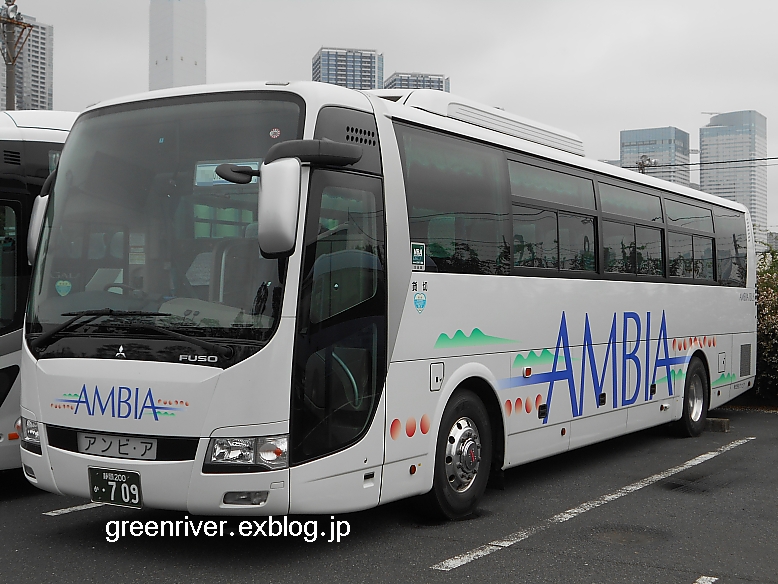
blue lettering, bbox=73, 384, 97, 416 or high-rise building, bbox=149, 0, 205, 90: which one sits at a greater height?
high-rise building, bbox=149, 0, 205, 90

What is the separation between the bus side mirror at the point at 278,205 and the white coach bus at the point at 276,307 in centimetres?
1

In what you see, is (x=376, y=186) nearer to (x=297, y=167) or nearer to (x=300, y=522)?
(x=297, y=167)

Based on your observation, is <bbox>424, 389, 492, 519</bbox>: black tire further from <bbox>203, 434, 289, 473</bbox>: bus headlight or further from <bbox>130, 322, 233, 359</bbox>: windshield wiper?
<bbox>130, 322, 233, 359</bbox>: windshield wiper

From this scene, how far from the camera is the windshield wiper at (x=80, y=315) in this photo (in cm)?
539

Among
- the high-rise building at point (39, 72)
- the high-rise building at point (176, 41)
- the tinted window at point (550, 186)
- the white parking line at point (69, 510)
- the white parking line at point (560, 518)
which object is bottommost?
the white parking line at point (560, 518)

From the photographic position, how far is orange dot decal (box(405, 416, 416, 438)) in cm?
614

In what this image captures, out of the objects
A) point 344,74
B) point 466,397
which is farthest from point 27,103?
point 466,397

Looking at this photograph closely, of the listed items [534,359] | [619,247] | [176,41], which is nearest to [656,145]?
[176,41]

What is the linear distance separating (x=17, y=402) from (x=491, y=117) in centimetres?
464

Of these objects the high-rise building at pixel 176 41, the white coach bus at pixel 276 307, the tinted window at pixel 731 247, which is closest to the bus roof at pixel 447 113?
the white coach bus at pixel 276 307

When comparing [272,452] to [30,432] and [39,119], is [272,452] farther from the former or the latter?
[39,119]

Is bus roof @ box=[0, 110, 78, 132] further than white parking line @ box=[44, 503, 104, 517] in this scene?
Yes

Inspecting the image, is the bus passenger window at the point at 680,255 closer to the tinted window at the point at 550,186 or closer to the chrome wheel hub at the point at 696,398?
the chrome wheel hub at the point at 696,398

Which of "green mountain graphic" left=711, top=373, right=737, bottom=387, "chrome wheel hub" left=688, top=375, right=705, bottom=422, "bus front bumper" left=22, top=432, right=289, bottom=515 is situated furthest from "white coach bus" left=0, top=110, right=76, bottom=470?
"green mountain graphic" left=711, top=373, right=737, bottom=387
